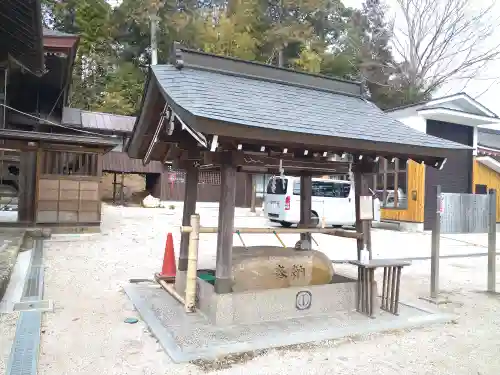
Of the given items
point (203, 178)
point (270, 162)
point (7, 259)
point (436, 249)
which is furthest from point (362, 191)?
point (203, 178)

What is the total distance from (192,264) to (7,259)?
3.79 meters

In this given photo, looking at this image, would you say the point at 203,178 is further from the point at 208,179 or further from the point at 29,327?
the point at 29,327

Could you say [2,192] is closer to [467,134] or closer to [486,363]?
[486,363]

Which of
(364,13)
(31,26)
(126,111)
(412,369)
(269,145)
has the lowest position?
(412,369)

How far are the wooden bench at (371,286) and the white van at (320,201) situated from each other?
8.64 metres

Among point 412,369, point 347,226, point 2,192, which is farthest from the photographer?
point 347,226

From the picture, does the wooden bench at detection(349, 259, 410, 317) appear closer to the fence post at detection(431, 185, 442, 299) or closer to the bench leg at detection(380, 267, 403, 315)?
the bench leg at detection(380, 267, 403, 315)

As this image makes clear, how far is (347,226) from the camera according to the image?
15.1 metres

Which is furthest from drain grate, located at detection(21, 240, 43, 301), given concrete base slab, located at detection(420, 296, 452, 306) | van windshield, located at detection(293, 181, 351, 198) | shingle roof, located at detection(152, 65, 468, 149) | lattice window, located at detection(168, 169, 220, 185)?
lattice window, located at detection(168, 169, 220, 185)

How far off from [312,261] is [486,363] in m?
2.17

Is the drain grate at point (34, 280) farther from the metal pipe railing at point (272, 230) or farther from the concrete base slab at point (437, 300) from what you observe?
the concrete base slab at point (437, 300)

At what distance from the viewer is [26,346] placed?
3.83 meters

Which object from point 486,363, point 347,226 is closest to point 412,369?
point 486,363

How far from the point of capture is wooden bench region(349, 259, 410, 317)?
4996 millimetres
